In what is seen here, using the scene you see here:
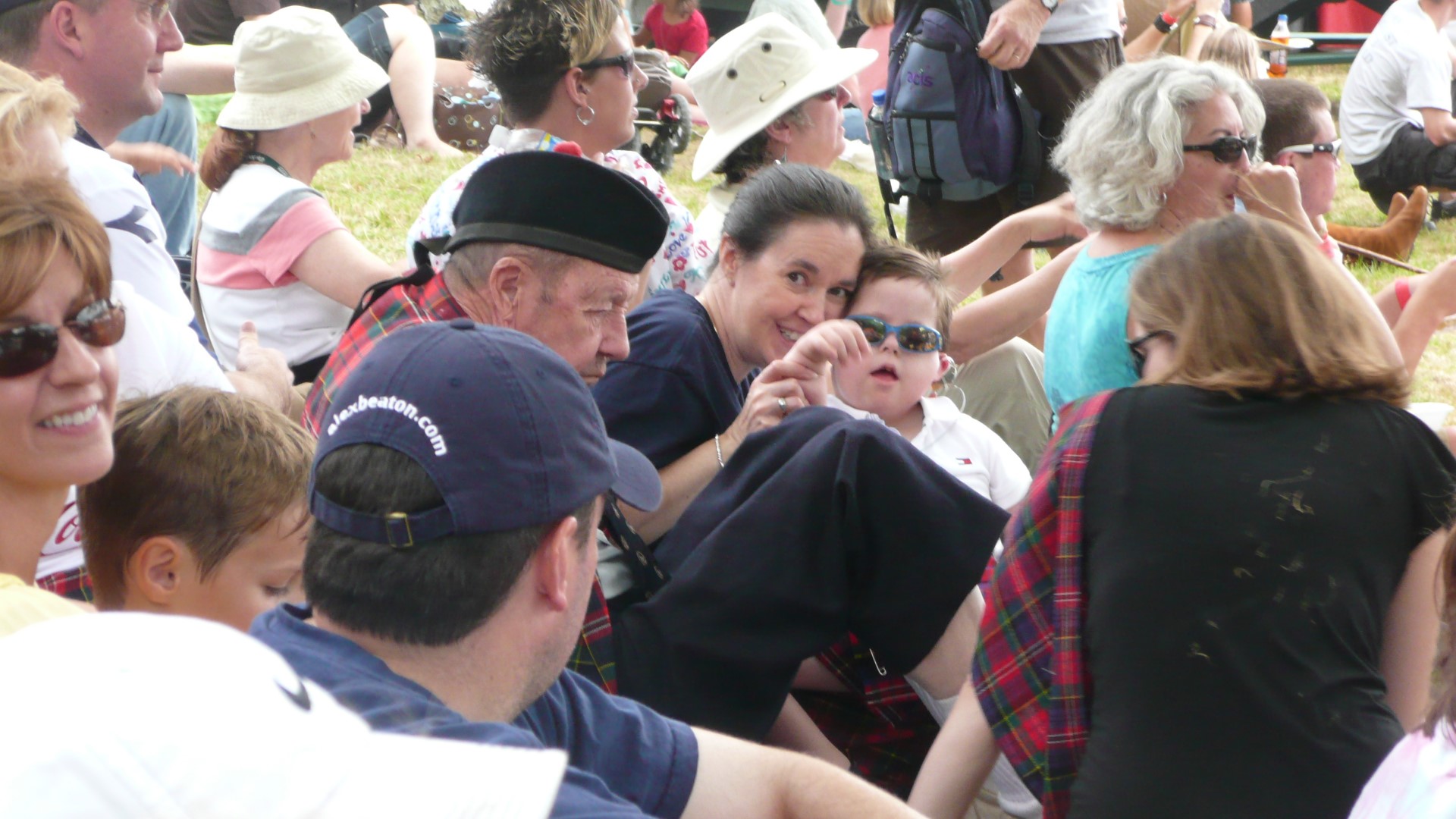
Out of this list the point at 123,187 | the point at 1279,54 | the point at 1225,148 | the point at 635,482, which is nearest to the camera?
the point at 635,482

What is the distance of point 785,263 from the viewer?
10.1 feet

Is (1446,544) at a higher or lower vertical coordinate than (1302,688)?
higher

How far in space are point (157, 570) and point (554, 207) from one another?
100cm

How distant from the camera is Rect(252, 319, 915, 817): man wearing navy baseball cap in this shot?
1.37 m

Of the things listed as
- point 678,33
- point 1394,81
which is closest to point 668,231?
point 1394,81

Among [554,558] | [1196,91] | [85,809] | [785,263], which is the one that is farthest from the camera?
[1196,91]

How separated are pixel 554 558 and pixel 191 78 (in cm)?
427

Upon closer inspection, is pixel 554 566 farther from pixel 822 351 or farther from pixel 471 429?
pixel 822 351

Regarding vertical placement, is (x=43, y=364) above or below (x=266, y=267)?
above

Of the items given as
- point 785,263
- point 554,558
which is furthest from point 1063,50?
point 554,558

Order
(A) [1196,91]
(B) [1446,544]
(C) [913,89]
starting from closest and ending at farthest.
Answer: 1. (B) [1446,544]
2. (A) [1196,91]
3. (C) [913,89]

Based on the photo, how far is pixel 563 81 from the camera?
3.60 metres

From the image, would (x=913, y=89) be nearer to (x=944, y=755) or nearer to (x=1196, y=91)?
(x=1196, y=91)

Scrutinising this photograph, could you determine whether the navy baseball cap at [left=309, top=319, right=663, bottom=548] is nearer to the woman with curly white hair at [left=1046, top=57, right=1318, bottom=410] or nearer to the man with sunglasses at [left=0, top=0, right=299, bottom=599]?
the man with sunglasses at [left=0, top=0, right=299, bottom=599]
